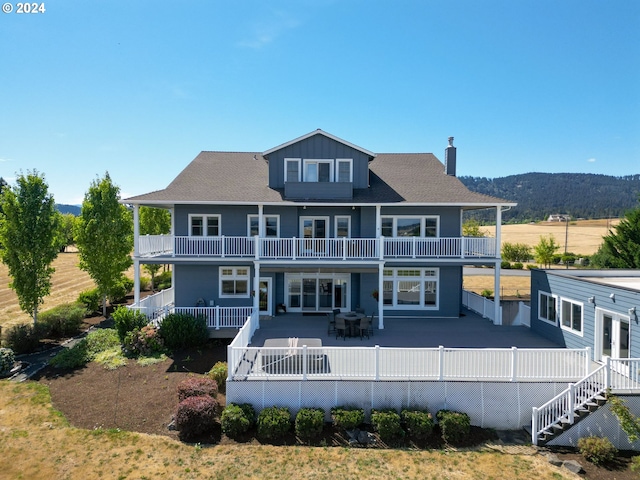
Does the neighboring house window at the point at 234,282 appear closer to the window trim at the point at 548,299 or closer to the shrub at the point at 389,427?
the shrub at the point at 389,427

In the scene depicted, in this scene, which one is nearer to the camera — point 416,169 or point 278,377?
point 278,377

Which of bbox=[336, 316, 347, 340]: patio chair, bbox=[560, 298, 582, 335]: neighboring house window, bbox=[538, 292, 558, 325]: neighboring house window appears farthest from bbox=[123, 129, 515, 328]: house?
bbox=[560, 298, 582, 335]: neighboring house window

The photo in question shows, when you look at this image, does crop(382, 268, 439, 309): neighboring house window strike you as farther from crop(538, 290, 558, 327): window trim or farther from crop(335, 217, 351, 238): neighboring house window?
crop(538, 290, 558, 327): window trim

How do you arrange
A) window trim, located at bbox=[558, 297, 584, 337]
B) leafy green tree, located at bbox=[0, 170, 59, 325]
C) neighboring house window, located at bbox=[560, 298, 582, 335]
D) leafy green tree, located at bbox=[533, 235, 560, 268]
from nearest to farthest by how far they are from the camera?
window trim, located at bbox=[558, 297, 584, 337], neighboring house window, located at bbox=[560, 298, 582, 335], leafy green tree, located at bbox=[0, 170, 59, 325], leafy green tree, located at bbox=[533, 235, 560, 268]

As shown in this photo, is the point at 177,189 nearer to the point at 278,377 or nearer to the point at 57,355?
the point at 57,355

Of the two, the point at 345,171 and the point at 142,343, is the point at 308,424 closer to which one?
the point at 142,343

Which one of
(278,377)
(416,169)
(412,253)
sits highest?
(416,169)

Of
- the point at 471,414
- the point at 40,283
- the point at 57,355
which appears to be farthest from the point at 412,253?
the point at 40,283

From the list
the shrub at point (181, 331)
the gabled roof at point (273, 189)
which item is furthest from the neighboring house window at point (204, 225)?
the shrub at point (181, 331)
